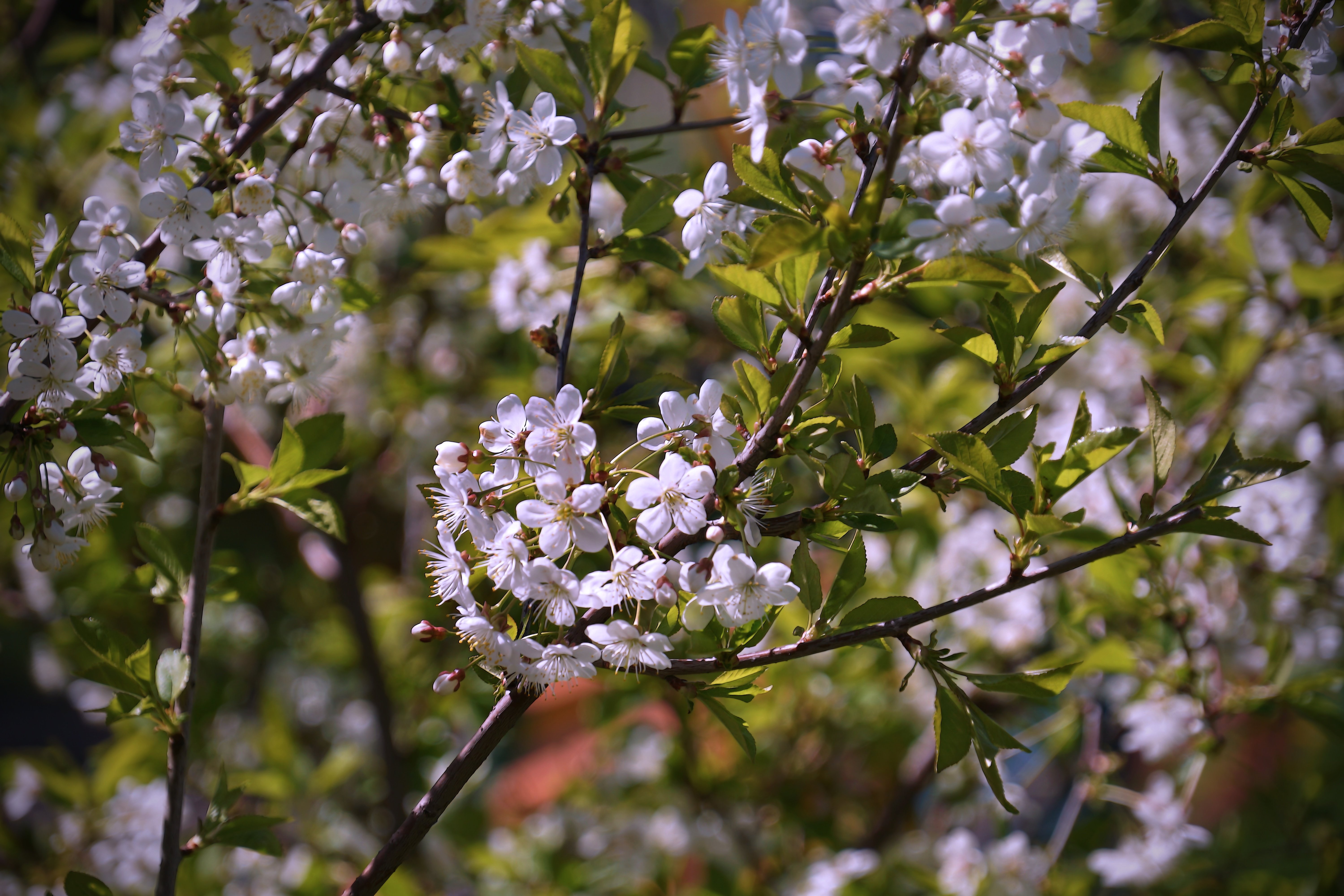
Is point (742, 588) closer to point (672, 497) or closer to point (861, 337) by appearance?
point (672, 497)

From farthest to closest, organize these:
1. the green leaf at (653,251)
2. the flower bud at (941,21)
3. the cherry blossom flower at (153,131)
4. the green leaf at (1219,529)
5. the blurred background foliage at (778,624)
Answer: the blurred background foliage at (778,624), the green leaf at (653,251), the cherry blossom flower at (153,131), the green leaf at (1219,529), the flower bud at (941,21)

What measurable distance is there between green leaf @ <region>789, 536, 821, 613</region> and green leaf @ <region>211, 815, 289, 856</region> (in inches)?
21.3

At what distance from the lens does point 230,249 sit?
76 centimetres

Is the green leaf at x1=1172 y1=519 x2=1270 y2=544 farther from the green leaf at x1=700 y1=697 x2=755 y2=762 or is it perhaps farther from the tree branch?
the tree branch

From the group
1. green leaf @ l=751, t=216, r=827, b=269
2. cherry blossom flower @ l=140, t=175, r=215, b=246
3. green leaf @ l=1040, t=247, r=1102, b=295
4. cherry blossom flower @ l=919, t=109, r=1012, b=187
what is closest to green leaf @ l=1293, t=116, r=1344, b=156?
green leaf @ l=1040, t=247, r=1102, b=295

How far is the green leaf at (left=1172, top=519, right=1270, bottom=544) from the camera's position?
0.61 metres

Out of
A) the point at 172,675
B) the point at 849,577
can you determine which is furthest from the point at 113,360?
the point at 849,577

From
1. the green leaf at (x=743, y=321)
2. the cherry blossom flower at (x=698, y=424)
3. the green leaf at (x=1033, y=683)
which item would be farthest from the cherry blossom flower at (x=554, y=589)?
the green leaf at (x=1033, y=683)

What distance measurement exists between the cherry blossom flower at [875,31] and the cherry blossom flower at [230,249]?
0.51 m

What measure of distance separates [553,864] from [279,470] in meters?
1.27

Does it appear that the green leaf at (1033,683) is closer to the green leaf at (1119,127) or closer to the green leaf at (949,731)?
the green leaf at (949,731)

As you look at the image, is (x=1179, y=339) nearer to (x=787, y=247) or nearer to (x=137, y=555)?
(x=787, y=247)

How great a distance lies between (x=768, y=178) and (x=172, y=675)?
69 centimetres

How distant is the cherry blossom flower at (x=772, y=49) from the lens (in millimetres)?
584
